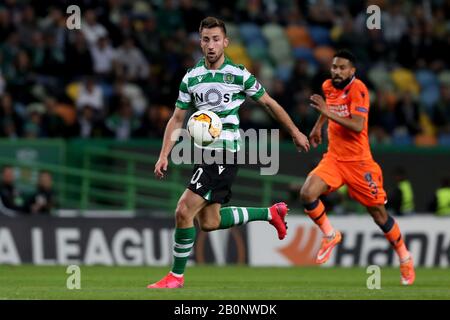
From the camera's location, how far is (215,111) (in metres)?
11.6

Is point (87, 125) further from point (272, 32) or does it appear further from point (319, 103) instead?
point (319, 103)

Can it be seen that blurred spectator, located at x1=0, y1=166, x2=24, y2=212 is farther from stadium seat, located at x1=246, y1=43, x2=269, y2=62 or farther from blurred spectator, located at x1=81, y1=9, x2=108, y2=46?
stadium seat, located at x1=246, y1=43, x2=269, y2=62

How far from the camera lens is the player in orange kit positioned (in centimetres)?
1352

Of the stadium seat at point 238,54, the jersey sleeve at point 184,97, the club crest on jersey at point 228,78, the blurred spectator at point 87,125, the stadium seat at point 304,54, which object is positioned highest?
the club crest on jersey at point 228,78

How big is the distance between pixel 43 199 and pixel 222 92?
26.0 feet

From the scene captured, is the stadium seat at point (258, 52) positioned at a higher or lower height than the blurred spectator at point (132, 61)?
lower

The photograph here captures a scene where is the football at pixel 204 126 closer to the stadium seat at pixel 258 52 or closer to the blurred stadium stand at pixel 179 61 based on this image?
the blurred stadium stand at pixel 179 61

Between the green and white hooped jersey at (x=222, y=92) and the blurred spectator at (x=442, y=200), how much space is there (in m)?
9.35

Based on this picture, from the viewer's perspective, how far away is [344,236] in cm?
1944

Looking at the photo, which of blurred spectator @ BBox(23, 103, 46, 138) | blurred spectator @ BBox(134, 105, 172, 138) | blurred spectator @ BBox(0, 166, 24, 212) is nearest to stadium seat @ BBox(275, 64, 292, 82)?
blurred spectator @ BBox(134, 105, 172, 138)

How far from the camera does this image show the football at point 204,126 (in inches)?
449

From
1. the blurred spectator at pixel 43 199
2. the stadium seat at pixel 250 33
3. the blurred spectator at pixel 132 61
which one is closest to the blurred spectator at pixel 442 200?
the blurred spectator at pixel 132 61

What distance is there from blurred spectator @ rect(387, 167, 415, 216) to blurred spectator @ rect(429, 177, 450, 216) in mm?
518

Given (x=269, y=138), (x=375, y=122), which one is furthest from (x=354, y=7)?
(x=269, y=138)
